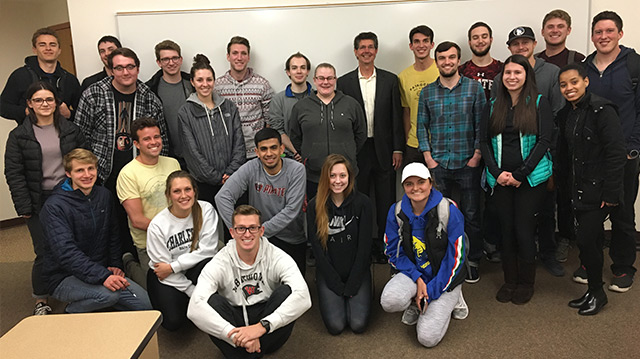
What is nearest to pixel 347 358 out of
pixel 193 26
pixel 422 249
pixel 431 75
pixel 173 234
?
pixel 422 249

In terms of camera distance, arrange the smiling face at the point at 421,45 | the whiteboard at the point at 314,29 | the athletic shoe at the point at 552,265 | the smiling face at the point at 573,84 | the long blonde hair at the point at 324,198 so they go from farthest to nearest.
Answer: the whiteboard at the point at 314,29 → the smiling face at the point at 421,45 → the athletic shoe at the point at 552,265 → the long blonde hair at the point at 324,198 → the smiling face at the point at 573,84

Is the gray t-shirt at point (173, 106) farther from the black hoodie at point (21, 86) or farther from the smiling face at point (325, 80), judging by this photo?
the smiling face at point (325, 80)

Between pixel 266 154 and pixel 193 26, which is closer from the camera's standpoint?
pixel 266 154

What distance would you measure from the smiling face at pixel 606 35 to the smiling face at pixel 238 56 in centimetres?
233

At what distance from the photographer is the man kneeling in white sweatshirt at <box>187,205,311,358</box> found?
2.24 metres

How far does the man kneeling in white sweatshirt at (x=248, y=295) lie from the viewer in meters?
2.24

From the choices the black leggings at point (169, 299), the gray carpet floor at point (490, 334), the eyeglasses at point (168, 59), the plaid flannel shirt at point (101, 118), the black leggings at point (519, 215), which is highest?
the eyeglasses at point (168, 59)

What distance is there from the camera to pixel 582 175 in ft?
8.77

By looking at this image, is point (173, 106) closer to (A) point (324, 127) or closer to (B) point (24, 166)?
(B) point (24, 166)

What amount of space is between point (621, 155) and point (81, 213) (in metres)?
2.98

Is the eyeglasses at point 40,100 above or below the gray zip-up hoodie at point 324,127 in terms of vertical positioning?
above

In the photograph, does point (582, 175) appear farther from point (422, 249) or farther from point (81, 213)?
point (81, 213)

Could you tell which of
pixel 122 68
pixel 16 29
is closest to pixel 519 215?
pixel 122 68

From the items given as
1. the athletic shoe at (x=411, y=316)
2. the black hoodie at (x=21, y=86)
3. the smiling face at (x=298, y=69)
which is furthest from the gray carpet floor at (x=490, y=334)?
the smiling face at (x=298, y=69)
